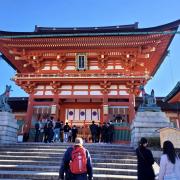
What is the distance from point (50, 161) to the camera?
1044 cm

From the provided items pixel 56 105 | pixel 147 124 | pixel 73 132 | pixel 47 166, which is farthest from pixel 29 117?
pixel 147 124

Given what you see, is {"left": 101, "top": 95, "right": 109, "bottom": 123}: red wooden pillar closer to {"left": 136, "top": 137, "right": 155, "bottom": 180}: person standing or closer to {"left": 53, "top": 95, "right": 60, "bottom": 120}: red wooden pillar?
{"left": 53, "top": 95, "right": 60, "bottom": 120}: red wooden pillar

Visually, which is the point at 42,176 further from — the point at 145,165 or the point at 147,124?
the point at 147,124

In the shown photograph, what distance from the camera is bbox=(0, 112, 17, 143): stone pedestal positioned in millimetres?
14141

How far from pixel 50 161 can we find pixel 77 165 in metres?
5.90

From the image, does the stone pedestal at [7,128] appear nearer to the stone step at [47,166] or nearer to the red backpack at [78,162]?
the stone step at [47,166]

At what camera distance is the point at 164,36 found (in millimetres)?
19359

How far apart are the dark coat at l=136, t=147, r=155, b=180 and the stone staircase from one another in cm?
312

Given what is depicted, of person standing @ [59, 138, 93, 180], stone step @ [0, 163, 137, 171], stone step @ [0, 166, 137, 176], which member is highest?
person standing @ [59, 138, 93, 180]

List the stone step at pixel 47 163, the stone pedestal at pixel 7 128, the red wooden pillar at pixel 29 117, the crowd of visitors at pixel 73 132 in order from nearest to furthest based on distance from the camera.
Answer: the stone step at pixel 47 163 < the stone pedestal at pixel 7 128 < the crowd of visitors at pixel 73 132 < the red wooden pillar at pixel 29 117

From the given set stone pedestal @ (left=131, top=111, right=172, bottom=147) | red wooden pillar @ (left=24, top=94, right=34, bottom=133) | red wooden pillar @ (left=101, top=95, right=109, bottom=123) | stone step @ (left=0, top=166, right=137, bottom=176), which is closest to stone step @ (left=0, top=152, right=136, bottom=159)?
stone step @ (left=0, top=166, right=137, bottom=176)

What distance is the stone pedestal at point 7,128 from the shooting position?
46.4ft

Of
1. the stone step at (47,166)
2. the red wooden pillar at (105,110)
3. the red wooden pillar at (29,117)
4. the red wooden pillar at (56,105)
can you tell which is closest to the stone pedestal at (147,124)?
the stone step at (47,166)

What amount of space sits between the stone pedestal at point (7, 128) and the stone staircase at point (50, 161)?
921 mm
